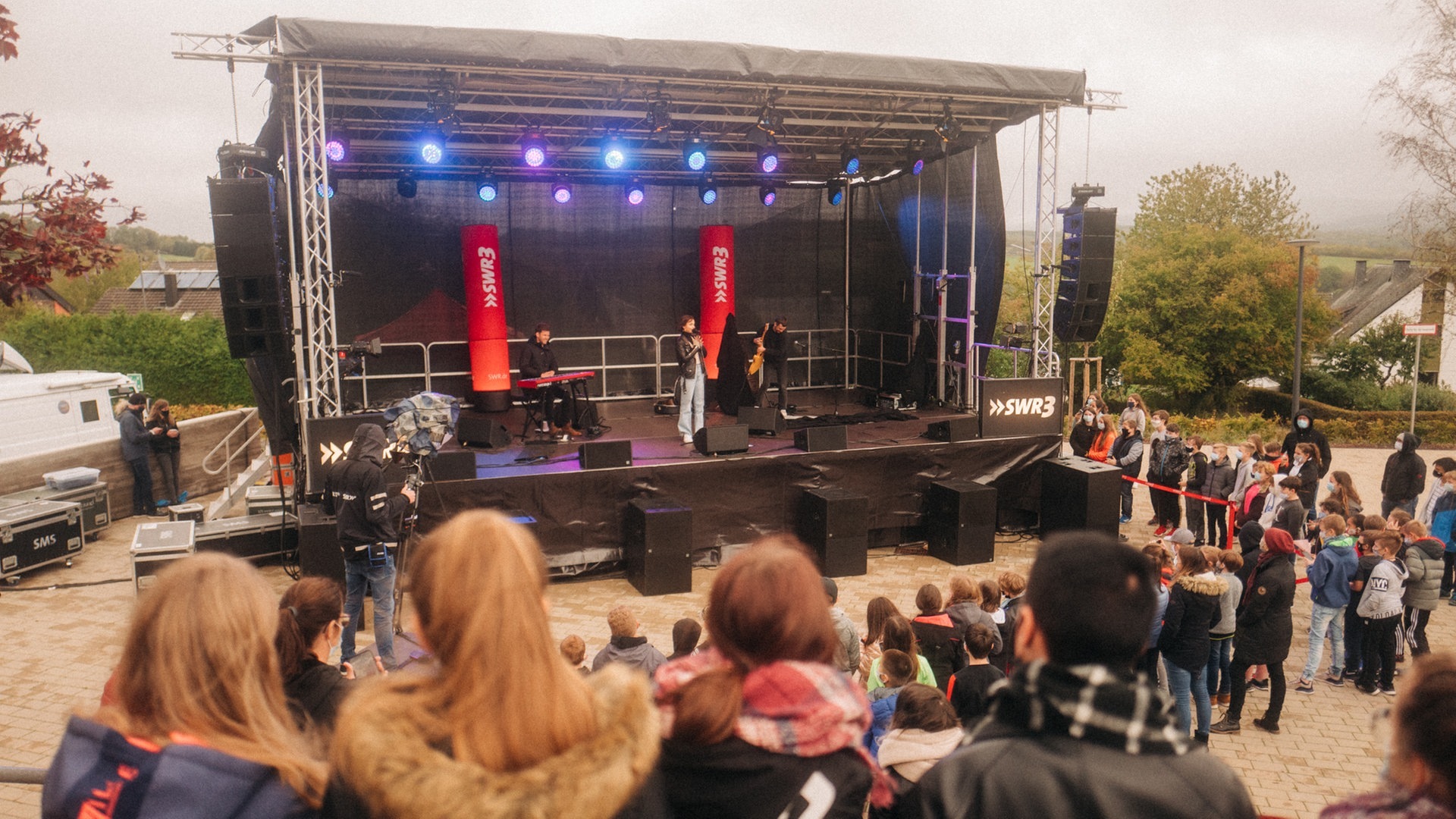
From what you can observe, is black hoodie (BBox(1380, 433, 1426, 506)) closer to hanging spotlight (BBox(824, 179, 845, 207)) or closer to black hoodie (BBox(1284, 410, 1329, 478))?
black hoodie (BBox(1284, 410, 1329, 478))

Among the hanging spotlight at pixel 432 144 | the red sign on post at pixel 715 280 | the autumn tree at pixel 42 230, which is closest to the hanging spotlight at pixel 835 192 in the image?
the red sign on post at pixel 715 280

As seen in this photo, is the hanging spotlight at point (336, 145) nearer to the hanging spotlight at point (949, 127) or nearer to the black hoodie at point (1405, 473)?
the hanging spotlight at point (949, 127)

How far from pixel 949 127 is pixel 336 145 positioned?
7.07 metres

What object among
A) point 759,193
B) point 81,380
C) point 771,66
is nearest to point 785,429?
point 771,66

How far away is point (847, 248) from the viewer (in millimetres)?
16719

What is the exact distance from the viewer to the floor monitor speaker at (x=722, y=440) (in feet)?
32.2

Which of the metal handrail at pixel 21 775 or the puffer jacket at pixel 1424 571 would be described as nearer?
the metal handrail at pixel 21 775

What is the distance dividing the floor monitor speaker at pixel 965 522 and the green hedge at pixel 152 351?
1830cm

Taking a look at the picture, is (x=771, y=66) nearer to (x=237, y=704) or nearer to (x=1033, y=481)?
(x=1033, y=481)

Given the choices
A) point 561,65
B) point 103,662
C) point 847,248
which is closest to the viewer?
point 103,662

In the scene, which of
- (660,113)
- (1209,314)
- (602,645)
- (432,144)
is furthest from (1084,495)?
(1209,314)

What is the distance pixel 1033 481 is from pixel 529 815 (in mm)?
10531

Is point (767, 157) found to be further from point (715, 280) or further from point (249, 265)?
point (249, 265)

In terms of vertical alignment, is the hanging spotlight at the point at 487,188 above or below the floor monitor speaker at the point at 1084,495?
above
